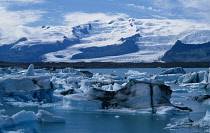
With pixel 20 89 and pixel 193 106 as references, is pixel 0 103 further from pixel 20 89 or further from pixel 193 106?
pixel 193 106

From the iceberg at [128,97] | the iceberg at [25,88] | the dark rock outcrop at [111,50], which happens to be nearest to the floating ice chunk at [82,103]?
the iceberg at [128,97]

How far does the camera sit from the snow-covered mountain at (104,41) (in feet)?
398

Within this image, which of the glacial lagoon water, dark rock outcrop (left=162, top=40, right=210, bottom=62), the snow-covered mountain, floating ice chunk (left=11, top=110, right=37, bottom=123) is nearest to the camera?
floating ice chunk (left=11, top=110, right=37, bottom=123)

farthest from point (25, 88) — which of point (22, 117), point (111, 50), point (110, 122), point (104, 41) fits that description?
point (104, 41)

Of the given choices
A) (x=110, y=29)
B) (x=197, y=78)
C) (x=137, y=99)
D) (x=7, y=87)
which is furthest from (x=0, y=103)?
(x=110, y=29)

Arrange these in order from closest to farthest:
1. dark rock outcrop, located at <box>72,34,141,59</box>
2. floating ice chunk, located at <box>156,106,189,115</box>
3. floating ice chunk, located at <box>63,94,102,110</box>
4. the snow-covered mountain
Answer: floating ice chunk, located at <box>156,106,189,115</box> < floating ice chunk, located at <box>63,94,102,110</box> < the snow-covered mountain < dark rock outcrop, located at <box>72,34,141,59</box>

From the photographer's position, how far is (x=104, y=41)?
490 feet

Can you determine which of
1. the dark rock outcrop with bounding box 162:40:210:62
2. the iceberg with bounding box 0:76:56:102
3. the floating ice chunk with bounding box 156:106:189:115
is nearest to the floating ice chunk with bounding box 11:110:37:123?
the floating ice chunk with bounding box 156:106:189:115

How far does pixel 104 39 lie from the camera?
152250mm

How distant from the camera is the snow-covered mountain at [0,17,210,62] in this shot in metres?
121

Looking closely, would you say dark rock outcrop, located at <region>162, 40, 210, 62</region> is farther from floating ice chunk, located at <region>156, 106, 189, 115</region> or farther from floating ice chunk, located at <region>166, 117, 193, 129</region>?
floating ice chunk, located at <region>166, 117, 193, 129</region>

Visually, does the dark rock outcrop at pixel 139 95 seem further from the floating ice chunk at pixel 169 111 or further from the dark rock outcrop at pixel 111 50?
the dark rock outcrop at pixel 111 50

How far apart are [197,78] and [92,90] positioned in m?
18.0

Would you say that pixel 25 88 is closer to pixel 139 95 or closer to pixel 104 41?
pixel 139 95
